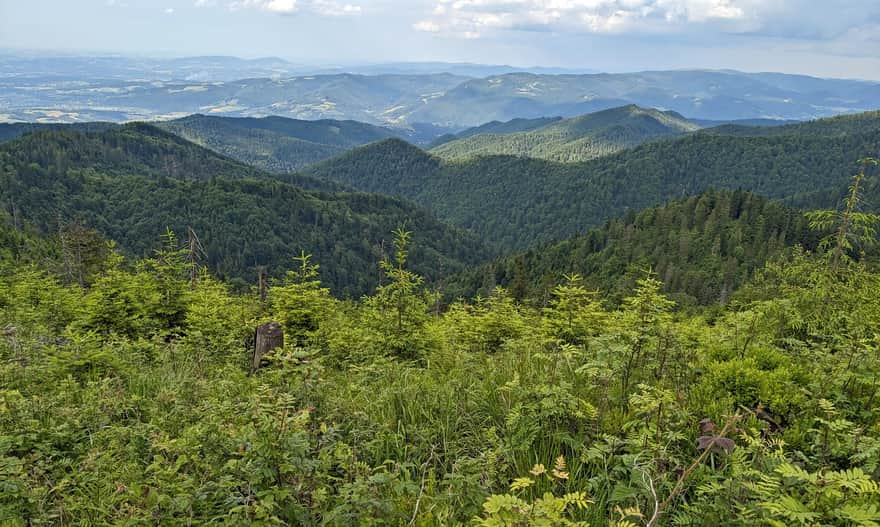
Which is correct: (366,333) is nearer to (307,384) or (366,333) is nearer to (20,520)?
(307,384)

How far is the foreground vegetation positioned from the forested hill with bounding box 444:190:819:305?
281 feet

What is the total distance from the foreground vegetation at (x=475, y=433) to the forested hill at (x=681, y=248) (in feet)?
281

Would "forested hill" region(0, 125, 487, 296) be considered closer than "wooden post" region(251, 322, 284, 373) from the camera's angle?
No

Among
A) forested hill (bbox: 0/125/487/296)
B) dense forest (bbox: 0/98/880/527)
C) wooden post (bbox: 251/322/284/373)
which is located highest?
dense forest (bbox: 0/98/880/527)

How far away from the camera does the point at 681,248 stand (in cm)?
11231

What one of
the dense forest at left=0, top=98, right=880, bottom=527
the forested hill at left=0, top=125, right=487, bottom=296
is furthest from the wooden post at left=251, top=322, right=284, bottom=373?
the forested hill at left=0, top=125, right=487, bottom=296

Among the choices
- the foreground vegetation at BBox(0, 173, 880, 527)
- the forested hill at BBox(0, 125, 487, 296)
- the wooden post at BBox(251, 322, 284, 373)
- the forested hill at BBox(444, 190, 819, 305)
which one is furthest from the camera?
the forested hill at BBox(0, 125, 487, 296)

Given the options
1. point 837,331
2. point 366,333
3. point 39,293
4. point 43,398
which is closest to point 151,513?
point 43,398

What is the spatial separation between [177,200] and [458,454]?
199 m

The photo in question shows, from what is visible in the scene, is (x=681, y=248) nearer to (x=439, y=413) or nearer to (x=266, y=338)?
(x=266, y=338)

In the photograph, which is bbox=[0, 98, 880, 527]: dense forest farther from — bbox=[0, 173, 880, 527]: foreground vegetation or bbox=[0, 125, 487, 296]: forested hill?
bbox=[0, 125, 487, 296]: forested hill

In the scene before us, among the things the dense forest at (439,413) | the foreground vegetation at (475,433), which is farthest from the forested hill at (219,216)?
→ the foreground vegetation at (475,433)

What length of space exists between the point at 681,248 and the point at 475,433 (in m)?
122

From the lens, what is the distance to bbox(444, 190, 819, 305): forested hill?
98.2 m
